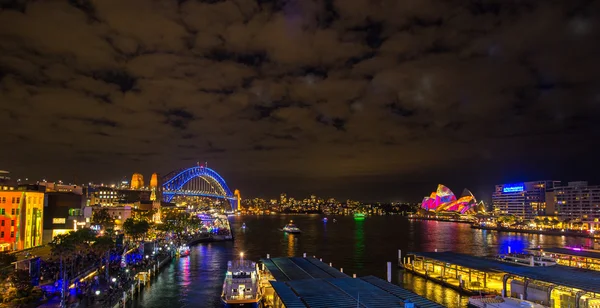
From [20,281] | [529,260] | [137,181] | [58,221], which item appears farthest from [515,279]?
[137,181]

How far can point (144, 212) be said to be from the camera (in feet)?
277

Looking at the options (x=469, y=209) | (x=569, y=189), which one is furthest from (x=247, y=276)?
(x=469, y=209)

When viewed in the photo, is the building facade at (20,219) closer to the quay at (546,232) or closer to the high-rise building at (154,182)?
the high-rise building at (154,182)

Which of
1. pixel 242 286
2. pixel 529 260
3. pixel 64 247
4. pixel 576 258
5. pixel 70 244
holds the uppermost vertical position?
pixel 70 244

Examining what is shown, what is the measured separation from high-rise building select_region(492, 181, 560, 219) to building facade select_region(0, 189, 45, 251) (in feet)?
438

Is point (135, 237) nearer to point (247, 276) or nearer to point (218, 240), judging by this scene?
point (218, 240)

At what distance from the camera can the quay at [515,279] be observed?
71.2 ft

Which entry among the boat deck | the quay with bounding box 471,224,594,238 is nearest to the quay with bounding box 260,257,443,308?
the boat deck

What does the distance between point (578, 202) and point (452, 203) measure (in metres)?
64.4

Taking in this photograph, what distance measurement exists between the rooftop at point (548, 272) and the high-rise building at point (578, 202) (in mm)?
91880

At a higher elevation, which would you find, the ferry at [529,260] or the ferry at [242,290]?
the ferry at [529,260]

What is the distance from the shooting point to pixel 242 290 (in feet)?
84.7

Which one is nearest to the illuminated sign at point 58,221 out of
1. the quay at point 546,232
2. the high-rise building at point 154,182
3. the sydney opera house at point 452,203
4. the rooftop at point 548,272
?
the rooftop at point 548,272

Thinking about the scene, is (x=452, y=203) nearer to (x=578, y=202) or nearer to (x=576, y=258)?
(x=578, y=202)
